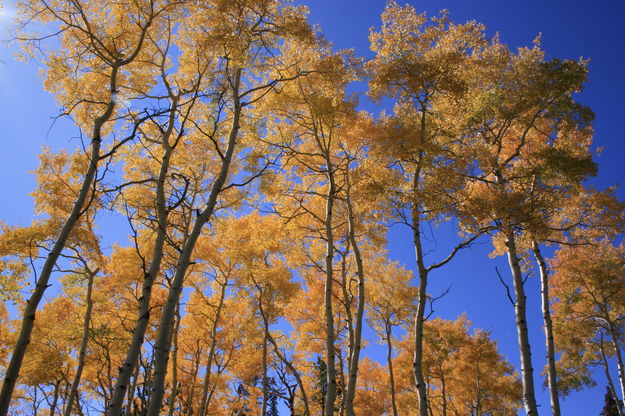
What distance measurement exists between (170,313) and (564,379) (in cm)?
1655

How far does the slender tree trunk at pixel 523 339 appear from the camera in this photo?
6.39 m

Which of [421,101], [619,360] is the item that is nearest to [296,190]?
[421,101]

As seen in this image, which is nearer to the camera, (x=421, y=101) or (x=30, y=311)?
(x=30, y=311)

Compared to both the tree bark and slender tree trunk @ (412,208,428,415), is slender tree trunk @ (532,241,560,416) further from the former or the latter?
the tree bark

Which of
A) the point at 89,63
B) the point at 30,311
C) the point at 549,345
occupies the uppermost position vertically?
the point at 89,63

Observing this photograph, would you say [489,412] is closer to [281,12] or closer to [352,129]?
[352,129]

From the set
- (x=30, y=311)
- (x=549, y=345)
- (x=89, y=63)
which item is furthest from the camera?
(x=549, y=345)

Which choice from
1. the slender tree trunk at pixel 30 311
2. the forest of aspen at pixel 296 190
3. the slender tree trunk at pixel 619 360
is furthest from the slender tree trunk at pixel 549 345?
the slender tree trunk at pixel 30 311

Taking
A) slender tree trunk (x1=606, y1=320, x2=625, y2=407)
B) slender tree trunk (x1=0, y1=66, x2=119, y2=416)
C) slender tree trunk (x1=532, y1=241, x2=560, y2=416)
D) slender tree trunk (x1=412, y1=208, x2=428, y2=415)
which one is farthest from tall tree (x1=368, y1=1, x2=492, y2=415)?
slender tree trunk (x1=606, y1=320, x2=625, y2=407)

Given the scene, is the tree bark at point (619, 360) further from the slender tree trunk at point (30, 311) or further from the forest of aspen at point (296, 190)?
the slender tree trunk at point (30, 311)

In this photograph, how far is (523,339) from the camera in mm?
7027

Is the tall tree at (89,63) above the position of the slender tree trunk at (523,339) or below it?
above

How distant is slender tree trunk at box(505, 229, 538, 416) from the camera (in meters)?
6.39

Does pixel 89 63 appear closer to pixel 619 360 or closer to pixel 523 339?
pixel 523 339
